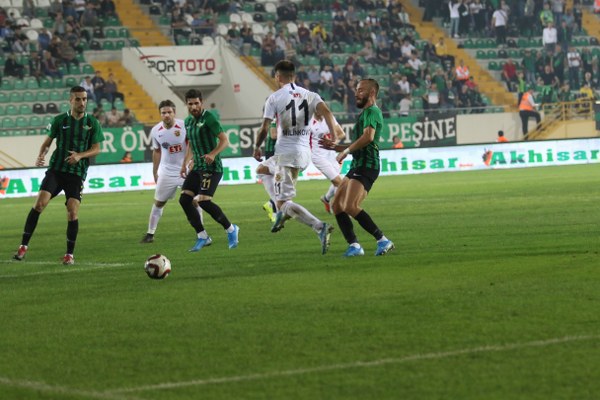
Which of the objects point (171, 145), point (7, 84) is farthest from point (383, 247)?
point (7, 84)

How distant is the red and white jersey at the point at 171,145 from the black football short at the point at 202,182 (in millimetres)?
1294

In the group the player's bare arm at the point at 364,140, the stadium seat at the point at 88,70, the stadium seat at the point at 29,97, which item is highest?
the stadium seat at the point at 88,70

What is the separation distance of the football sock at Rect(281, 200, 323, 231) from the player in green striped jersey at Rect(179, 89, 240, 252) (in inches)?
71.0

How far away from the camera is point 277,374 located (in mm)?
6824

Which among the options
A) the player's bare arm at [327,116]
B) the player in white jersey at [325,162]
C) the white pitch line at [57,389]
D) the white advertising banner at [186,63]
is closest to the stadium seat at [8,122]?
the white advertising banner at [186,63]

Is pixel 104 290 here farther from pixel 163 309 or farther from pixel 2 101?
pixel 2 101

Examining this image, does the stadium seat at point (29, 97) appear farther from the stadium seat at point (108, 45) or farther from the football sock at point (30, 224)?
the football sock at point (30, 224)

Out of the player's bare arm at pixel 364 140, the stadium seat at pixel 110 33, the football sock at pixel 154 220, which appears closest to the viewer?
the player's bare arm at pixel 364 140

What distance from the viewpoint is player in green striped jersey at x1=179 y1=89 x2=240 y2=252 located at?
15.9m

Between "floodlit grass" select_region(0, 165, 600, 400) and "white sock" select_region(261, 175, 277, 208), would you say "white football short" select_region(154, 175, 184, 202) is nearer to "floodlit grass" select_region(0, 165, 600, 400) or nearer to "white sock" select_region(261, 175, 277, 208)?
"floodlit grass" select_region(0, 165, 600, 400)

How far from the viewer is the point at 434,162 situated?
36812mm

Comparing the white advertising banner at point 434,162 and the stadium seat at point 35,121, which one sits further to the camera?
the stadium seat at point 35,121

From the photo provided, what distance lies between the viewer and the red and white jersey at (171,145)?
17562mm

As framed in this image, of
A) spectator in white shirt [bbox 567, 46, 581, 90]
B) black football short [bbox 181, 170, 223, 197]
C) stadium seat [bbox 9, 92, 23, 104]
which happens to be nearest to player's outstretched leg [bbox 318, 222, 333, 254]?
black football short [bbox 181, 170, 223, 197]
